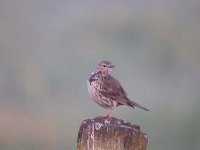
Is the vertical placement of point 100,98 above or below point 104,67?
below

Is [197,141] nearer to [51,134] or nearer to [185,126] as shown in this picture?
[185,126]

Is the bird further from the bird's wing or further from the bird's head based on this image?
the bird's head

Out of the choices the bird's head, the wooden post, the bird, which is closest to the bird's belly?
the bird

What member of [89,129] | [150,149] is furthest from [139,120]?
[89,129]

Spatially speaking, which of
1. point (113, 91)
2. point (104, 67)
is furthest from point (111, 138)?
point (104, 67)

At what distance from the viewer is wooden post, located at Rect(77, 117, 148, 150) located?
379cm

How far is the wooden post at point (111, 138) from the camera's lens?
3785mm

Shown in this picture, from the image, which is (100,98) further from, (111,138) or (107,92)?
(111,138)

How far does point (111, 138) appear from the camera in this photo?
12.5 feet

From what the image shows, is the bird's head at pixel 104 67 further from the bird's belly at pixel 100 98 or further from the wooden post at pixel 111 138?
the wooden post at pixel 111 138

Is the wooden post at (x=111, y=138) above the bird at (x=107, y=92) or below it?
below

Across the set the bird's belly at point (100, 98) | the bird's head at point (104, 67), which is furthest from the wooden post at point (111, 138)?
the bird's head at point (104, 67)

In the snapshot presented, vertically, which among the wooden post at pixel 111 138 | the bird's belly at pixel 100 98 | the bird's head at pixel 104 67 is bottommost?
the wooden post at pixel 111 138

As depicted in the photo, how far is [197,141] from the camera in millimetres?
11625
